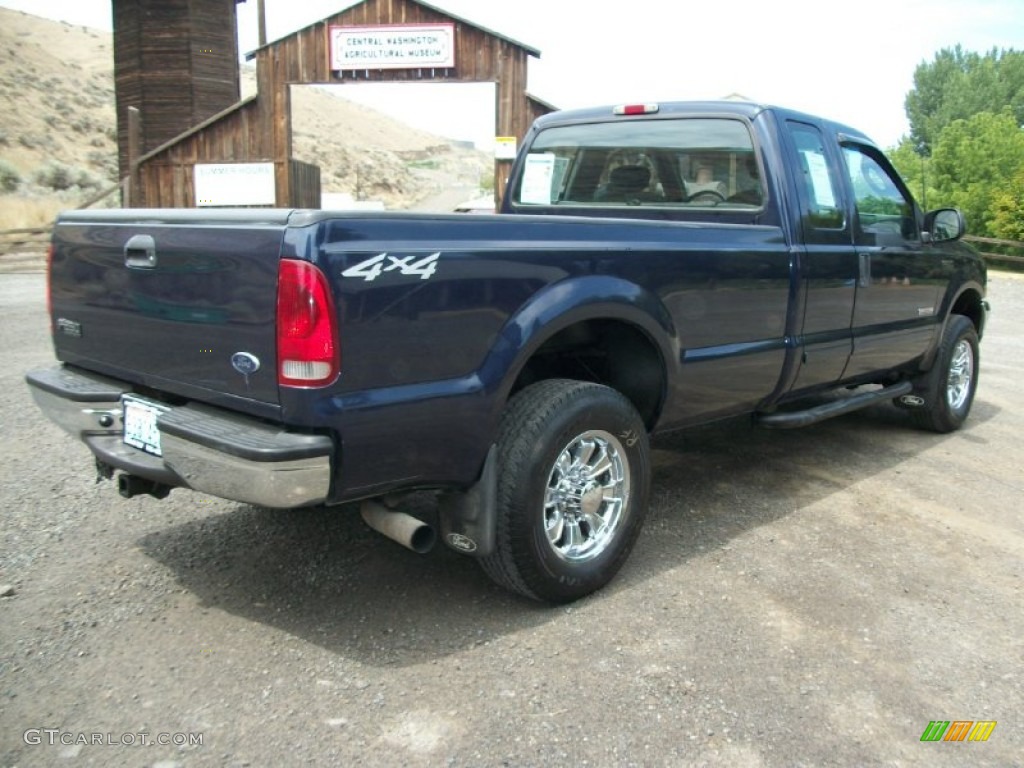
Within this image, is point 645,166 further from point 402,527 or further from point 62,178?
point 62,178

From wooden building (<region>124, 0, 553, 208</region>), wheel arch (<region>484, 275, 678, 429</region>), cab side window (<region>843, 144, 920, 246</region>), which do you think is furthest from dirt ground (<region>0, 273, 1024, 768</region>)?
wooden building (<region>124, 0, 553, 208</region>)

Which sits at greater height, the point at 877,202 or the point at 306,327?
the point at 877,202

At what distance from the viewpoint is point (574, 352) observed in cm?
398

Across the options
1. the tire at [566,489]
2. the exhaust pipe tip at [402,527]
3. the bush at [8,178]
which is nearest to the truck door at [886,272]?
the tire at [566,489]

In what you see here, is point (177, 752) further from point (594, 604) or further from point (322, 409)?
point (594, 604)

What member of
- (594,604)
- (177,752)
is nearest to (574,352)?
(594,604)

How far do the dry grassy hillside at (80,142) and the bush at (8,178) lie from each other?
47 mm

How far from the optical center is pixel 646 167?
4.95 meters

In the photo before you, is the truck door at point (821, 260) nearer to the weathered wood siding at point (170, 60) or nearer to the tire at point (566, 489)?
the tire at point (566, 489)

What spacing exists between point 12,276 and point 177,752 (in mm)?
16769

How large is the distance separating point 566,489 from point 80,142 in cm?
5014

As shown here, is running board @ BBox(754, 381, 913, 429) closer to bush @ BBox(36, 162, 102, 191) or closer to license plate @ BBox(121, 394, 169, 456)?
license plate @ BBox(121, 394, 169, 456)

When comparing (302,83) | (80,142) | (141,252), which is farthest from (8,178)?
(141,252)

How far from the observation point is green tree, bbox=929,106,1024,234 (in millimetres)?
22766
